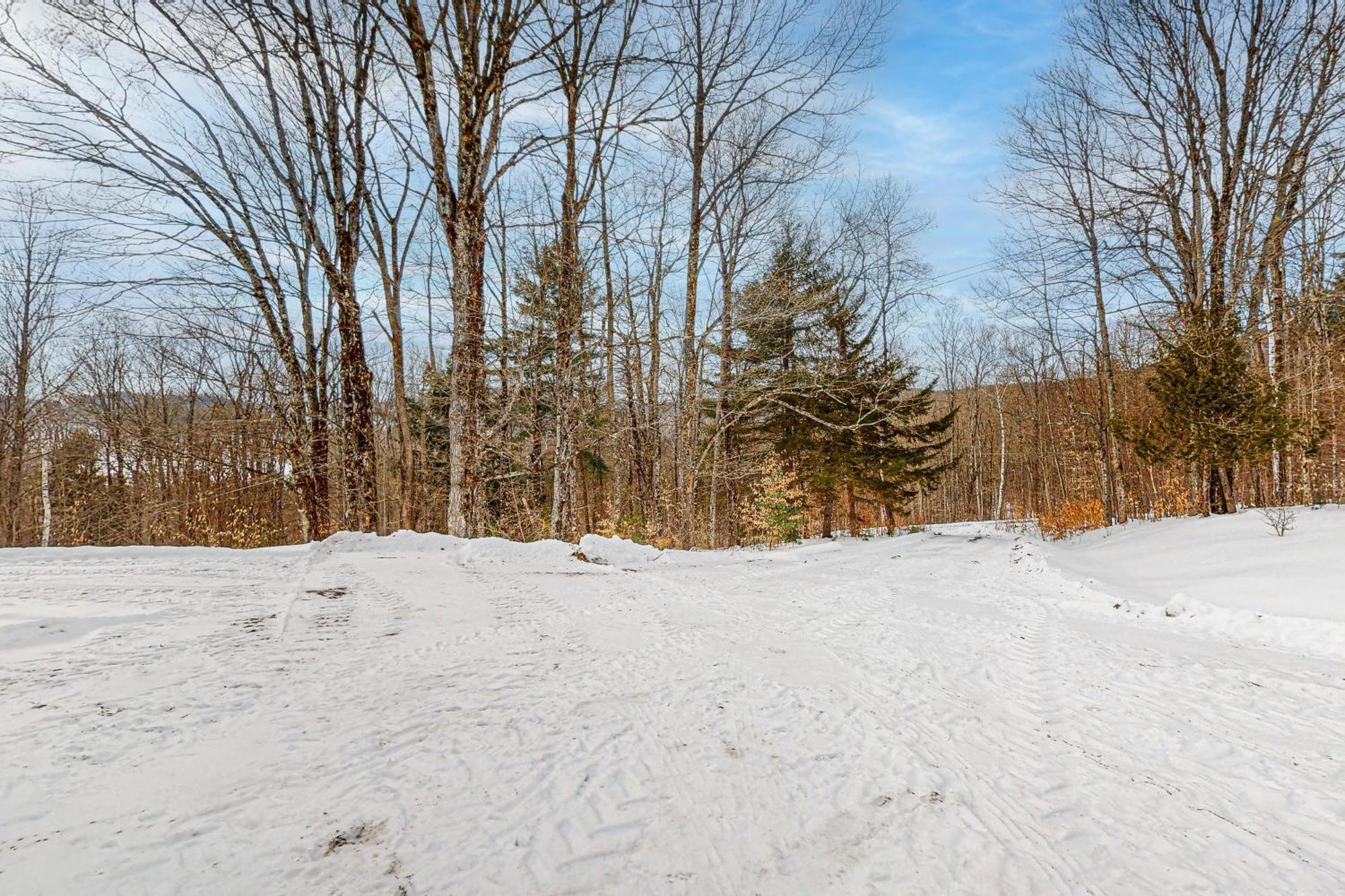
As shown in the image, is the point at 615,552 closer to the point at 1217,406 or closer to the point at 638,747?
the point at 638,747

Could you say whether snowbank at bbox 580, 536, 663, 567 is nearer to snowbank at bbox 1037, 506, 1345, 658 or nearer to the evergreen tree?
snowbank at bbox 1037, 506, 1345, 658

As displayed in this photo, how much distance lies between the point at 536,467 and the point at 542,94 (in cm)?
647

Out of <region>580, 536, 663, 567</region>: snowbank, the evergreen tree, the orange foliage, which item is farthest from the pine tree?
<region>580, 536, 663, 567</region>: snowbank

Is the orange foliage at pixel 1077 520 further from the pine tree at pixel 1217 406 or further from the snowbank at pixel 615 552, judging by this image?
the snowbank at pixel 615 552

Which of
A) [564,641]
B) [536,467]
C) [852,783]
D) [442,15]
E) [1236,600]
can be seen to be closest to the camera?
[852,783]

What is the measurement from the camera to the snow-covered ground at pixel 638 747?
4.46 ft

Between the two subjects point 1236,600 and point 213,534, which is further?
point 213,534

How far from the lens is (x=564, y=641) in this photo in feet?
10.8

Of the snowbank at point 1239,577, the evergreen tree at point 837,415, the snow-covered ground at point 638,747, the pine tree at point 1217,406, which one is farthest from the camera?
the evergreen tree at point 837,415

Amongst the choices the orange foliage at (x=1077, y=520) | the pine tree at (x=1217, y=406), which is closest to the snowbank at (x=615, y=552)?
the pine tree at (x=1217, y=406)

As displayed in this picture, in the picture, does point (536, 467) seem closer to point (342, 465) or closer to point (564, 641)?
point (342, 465)

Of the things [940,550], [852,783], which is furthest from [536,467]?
[852,783]

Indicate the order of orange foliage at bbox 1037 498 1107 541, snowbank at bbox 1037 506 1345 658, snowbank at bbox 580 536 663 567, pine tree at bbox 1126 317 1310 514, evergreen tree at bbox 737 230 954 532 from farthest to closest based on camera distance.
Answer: evergreen tree at bbox 737 230 954 532 → orange foliage at bbox 1037 498 1107 541 → pine tree at bbox 1126 317 1310 514 → snowbank at bbox 580 536 663 567 → snowbank at bbox 1037 506 1345 658

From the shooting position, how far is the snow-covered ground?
4.46 feet
